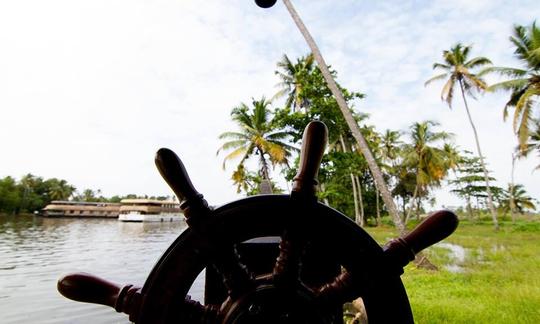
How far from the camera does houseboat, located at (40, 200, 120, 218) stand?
52188 mm

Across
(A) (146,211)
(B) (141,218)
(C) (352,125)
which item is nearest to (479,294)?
(C) (352,125)

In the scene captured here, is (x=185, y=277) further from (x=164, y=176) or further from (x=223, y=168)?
(x=223, y=168)

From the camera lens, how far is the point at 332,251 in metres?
0.60

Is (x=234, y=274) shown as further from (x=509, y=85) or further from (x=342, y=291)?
(x=509, y=85)

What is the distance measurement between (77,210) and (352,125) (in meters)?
56.7

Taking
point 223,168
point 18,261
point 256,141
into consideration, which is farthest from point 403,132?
point 18,261

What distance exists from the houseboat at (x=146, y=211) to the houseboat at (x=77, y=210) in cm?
696

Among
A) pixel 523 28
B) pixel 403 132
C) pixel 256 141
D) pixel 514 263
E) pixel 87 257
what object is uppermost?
pixel 523 28

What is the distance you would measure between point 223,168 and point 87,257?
10.7 m

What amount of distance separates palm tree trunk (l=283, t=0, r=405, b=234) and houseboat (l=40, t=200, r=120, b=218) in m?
53.8

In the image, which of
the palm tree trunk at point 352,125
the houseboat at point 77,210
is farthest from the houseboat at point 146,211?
the palm tree trunk at point 352,125

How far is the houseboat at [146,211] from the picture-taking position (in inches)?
1777

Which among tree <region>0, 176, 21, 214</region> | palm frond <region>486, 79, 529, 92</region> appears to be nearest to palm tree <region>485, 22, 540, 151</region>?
palm frond <region>486, 79, 529, 92</region>

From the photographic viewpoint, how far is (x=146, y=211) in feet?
151
